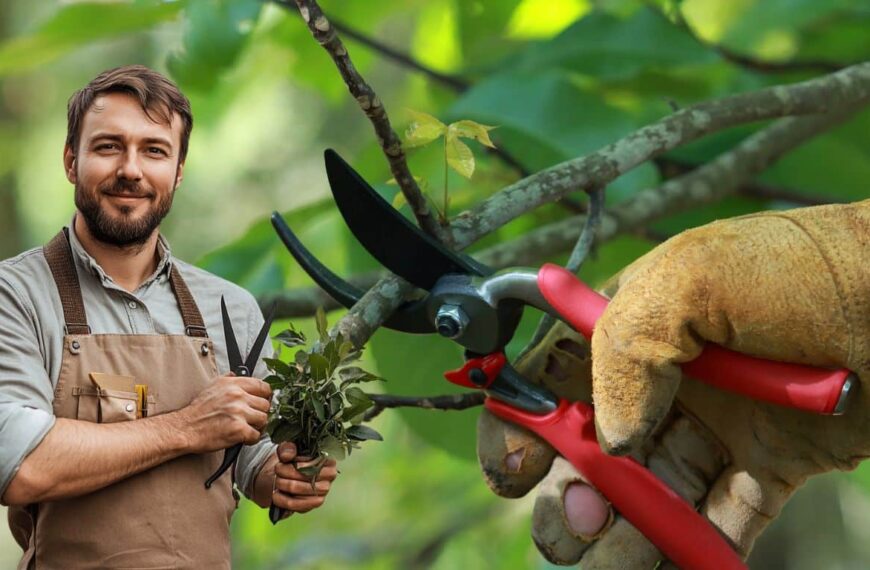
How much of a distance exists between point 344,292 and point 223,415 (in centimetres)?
17

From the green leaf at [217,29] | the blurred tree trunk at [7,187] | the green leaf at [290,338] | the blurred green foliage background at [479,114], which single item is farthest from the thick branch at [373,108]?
the blurred tree trunk at [7,187]

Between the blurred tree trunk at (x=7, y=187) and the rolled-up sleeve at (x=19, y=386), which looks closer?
the rolled-up sleeve at (x=19, y=386)

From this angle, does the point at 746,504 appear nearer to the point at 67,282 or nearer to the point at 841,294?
the point at 841,294

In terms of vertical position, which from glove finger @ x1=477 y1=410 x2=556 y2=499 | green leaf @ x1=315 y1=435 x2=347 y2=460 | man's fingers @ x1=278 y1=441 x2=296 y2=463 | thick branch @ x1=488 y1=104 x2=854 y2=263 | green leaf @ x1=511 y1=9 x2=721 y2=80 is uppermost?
man's fingers @ x1=278 y1=441 x2=296 y2=463

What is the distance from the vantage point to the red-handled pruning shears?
66 cm

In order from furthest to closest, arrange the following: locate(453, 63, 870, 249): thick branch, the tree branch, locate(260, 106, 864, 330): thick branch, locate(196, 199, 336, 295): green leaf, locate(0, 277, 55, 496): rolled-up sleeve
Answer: the tree branch
locate(196, 199, 336, 295): green leaf
locate(260, 106, 864, 330): thick branch
locate(453, 63, 870, 249): thick branch
locate(0, 277, 55, 496): rolled-up sleeve

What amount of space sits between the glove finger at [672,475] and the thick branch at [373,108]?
0.57ft

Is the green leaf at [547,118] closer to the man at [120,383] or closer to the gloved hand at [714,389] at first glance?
the gloved hand at [714,389]

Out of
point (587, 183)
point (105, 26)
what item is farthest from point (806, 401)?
point (105, 26)

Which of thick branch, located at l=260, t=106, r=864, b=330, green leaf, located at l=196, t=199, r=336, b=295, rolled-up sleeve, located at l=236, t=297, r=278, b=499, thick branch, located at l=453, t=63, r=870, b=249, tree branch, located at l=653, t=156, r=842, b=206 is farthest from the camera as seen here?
tree branch, located at l=653, t=156, r=842, b=206

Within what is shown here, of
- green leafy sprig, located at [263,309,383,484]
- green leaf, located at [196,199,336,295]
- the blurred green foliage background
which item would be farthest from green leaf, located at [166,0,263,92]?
green leafy sprig, located at [263,309,383,484]

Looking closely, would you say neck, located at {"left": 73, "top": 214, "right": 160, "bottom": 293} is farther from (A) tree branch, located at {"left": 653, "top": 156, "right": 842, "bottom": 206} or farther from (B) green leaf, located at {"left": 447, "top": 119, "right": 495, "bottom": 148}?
(A) tree branch, located at {"left": 653, "top": 156, "right": 842, "bottom": 206}

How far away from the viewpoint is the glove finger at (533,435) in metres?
0.71

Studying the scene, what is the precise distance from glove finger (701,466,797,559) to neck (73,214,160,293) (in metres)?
0.34
